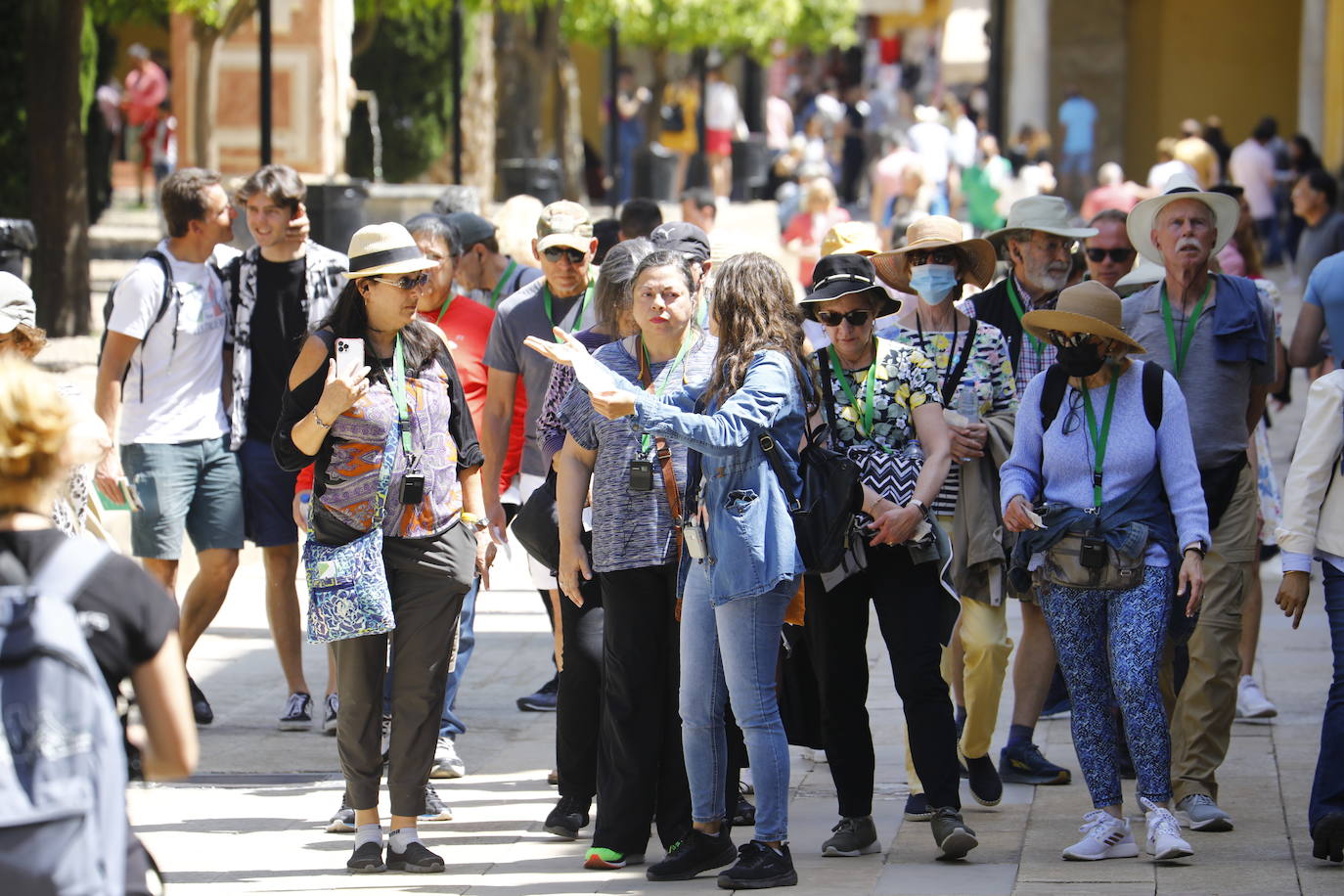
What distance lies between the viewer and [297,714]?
8.27 m

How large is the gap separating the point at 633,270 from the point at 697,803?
1631 millimetres

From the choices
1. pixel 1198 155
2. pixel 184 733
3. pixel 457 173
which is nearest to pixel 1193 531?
pixel 184 733

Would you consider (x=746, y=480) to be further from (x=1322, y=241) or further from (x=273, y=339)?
(x=1322, y=241)

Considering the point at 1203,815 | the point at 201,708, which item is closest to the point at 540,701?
the point at 201,708

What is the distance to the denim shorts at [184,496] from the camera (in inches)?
316

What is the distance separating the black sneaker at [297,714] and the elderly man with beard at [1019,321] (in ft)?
9.04

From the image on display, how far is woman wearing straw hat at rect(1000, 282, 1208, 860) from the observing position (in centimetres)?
615

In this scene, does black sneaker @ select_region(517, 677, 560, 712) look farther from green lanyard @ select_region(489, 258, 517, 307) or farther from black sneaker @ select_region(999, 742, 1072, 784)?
black sneaker @ select_region(999, 742, 1072, 784)

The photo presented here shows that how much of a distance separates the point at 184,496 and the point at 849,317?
307 cm

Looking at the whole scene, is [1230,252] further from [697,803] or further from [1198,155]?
[1198,155]

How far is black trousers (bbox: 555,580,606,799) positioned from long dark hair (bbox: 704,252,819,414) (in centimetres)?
107

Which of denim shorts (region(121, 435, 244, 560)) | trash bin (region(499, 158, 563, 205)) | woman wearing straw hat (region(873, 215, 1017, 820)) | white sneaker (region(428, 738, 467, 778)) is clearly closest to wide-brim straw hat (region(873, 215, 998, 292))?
woman wearing straw hat (region(873, 215, 1017, 820))

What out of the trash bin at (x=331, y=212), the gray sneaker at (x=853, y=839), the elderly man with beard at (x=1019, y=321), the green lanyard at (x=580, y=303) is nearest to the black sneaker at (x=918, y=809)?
the gray sneaker at (x=853, y=839)

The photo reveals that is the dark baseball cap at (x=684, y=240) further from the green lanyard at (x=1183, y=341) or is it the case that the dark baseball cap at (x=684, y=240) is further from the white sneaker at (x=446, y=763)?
the white sneaker at (x=446, y=763)
